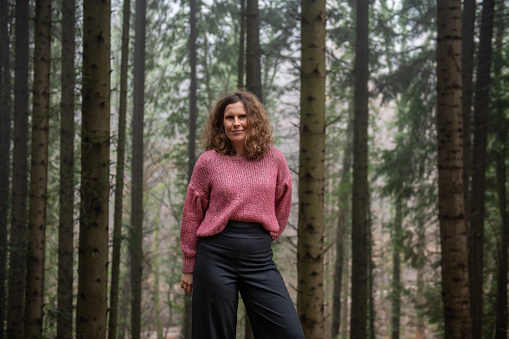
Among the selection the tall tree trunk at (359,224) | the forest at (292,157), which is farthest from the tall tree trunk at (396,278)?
the tall tree trunk at (359,224)

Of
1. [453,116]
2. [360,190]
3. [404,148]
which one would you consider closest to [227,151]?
[453,116]

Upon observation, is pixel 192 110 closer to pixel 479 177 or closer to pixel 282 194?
pixel 479 177

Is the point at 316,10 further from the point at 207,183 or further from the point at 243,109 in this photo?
the point at 207,183

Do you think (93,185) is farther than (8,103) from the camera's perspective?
No

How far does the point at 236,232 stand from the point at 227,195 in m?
0.25

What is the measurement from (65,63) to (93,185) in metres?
5.83

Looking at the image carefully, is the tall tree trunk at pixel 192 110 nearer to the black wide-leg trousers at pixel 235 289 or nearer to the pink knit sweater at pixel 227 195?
the pink knit sweater at pixel 227 195

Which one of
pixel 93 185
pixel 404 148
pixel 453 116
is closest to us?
pixel 93 185

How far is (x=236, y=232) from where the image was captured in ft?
10.6

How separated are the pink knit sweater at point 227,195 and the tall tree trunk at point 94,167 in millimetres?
1709

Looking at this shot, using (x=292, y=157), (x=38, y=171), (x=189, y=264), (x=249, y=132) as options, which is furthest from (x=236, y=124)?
(x=292, y=157)

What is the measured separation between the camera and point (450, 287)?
5605mm

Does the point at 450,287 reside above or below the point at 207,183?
below

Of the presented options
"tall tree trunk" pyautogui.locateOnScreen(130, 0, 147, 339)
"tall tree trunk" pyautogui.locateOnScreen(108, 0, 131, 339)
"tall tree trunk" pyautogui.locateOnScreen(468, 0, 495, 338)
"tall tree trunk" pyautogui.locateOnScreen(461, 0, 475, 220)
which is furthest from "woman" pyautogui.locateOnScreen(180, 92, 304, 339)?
"tall tree trunk" pyautogui.locateOnScreen(130, 0, 147, 339)
